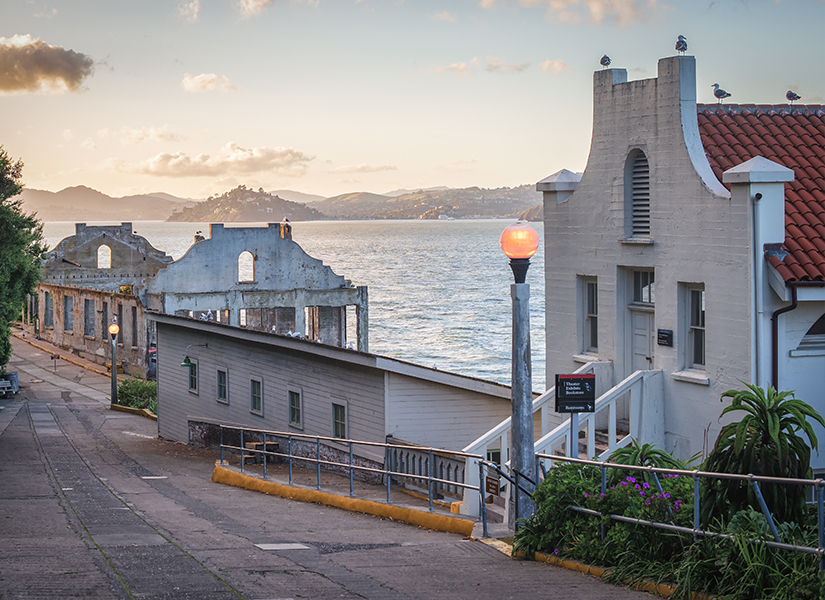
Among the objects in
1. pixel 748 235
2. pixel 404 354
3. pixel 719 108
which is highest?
pixel 719 108

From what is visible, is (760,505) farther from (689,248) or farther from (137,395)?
(137,395)

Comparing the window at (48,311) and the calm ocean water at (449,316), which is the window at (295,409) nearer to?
the calm ocean water at (449,316)

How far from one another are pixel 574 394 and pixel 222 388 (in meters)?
17.9

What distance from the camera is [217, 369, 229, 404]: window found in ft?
90.8

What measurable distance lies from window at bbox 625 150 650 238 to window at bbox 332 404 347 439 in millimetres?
8159

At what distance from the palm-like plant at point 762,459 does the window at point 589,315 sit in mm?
8103

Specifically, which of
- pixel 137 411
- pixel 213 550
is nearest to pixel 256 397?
pixel 213 550

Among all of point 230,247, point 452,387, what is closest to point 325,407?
point 452,387

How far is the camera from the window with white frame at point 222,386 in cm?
2762

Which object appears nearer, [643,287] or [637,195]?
[637,195]

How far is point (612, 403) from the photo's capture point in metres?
15.5

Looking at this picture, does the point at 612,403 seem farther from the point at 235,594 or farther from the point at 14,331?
the point at 14,331

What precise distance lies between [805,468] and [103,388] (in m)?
46.5

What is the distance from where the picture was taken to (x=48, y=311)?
70.9 meters
